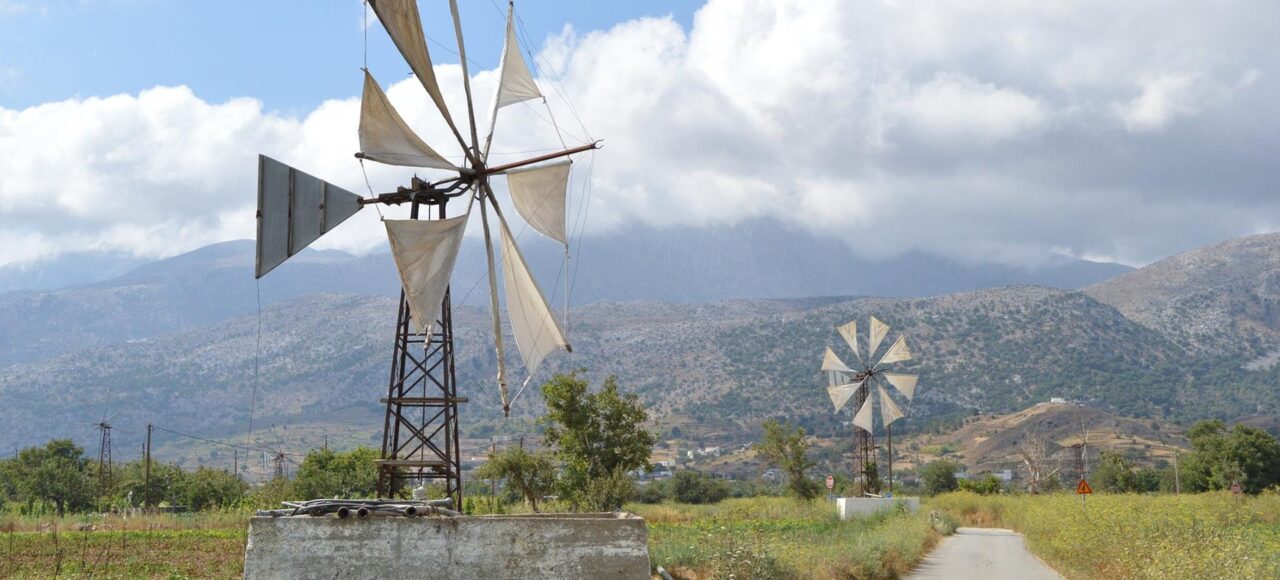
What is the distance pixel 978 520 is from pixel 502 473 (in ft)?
94.1

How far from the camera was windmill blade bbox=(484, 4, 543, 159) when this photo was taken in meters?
21.8

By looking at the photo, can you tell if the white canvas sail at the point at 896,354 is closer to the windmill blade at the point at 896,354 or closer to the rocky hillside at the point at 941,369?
the windmill blade at the point at 896,354

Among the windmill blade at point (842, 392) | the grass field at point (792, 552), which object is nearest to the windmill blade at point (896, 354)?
the windmill blade at point (842, 392)

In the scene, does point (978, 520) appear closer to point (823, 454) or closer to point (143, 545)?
point (143, 545)

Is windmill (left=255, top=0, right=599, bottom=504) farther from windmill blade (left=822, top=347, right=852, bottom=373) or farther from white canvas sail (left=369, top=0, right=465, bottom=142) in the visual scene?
windmill blade (left=822, top=347, right=852, bottom=373)

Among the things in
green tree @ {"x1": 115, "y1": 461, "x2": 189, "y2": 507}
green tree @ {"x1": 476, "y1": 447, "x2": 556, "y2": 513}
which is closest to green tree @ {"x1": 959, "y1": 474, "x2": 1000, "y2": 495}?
green tree @ {"x1": 476, "y1": 447, "x2": 556, "y2": 513}

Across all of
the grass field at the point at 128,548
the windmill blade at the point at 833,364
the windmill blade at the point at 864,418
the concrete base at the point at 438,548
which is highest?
the windmill blade at the point at 833,364

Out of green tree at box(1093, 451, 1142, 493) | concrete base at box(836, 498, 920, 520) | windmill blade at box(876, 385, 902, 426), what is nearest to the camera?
concrete base at box(836, 498, 920, 520)

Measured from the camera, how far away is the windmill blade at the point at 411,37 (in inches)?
725

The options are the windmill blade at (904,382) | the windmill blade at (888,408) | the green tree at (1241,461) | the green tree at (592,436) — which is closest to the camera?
the green tree at (592,436)

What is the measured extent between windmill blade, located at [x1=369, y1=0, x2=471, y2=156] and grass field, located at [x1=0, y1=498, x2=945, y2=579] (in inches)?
368

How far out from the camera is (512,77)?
21891 millimetres

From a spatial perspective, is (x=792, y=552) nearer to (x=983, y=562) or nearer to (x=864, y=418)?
(x=983, y=562)

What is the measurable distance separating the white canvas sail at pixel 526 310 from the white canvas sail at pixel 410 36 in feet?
8.85
